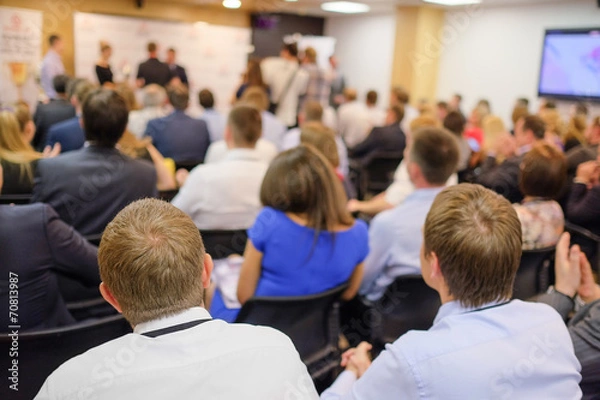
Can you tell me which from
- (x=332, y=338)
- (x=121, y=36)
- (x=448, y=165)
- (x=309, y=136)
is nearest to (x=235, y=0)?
(x=121, y=36)

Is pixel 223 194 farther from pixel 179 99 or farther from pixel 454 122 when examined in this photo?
pixel 454 122

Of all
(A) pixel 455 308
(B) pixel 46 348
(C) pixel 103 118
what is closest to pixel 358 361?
(A) pixel 455 308

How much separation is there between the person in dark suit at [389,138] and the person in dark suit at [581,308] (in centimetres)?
412

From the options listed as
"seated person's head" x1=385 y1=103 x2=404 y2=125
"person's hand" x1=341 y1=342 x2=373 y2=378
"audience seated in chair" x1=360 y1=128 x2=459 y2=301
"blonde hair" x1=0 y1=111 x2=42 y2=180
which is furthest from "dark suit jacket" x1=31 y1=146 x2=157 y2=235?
"seated person's head" x1=385 y1=103 x2=404 y2=125

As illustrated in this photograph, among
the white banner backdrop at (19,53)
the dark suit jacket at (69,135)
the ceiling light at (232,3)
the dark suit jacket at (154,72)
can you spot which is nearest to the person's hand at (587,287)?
the dark suit jacket at (69,135)

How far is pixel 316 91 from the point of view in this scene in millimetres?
8078

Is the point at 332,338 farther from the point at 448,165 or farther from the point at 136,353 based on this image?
the point at 136,353

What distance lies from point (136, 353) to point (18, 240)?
878 mm

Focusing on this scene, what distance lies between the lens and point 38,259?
5.31 feet

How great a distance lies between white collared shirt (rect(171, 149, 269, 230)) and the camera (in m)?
2.63

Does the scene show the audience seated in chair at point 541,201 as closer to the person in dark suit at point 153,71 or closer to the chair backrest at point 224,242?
the chair backrest at point 224,242

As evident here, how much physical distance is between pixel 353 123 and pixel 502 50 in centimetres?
365

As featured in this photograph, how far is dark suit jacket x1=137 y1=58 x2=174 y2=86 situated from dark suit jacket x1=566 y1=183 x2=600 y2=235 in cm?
721

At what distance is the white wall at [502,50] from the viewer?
27.4 ft
